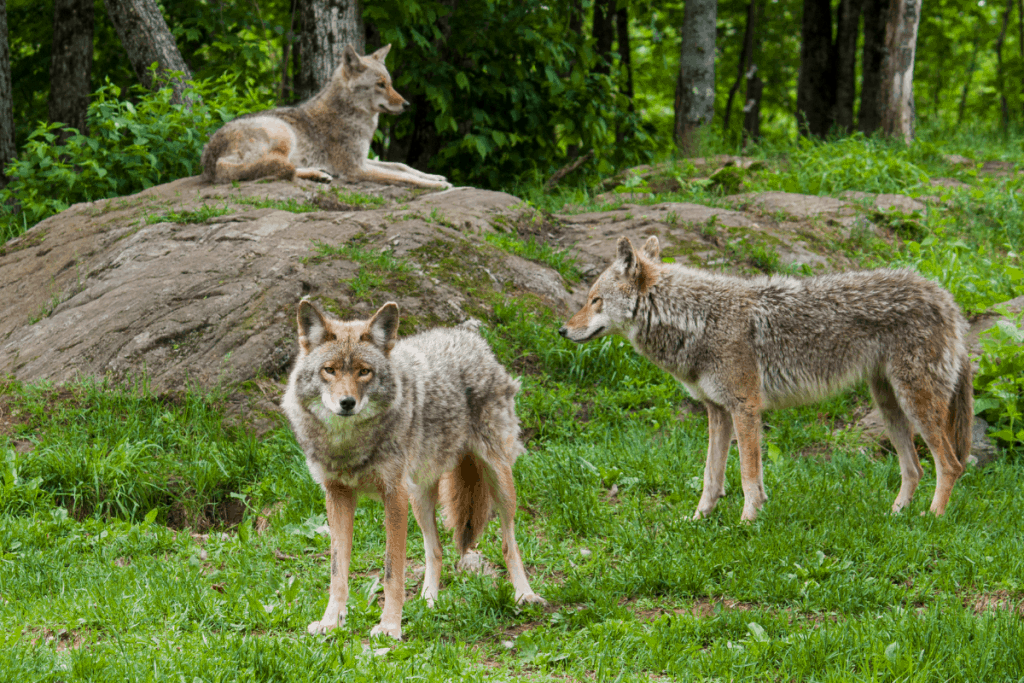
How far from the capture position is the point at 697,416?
290 inches

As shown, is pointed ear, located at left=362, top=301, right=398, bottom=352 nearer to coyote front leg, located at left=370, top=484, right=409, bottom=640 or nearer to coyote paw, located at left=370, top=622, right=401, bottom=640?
coyote front leg, located at left=370, top=484, right=409, bottom=640

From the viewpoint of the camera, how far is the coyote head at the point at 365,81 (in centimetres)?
1134

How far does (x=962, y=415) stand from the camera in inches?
232

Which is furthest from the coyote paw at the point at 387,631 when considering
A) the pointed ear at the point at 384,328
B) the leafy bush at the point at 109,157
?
the leafy bush at the point at 109,157

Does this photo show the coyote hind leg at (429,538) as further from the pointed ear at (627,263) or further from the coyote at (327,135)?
the coyote at (327,135)

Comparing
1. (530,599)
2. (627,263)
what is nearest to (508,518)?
(530,599)

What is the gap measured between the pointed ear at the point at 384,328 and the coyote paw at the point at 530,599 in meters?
1.53

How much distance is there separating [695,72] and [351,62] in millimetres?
6470

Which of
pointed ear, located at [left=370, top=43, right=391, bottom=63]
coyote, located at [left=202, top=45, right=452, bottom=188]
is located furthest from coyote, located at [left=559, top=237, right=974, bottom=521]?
pointed ear, located at [left=370, top=43, right=391, bottom=63]

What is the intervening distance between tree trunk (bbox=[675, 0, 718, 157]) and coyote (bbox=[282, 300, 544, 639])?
10.7 metres

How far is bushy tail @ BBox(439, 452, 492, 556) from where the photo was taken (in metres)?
5.07

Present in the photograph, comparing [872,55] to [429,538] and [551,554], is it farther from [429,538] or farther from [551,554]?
[429,538]

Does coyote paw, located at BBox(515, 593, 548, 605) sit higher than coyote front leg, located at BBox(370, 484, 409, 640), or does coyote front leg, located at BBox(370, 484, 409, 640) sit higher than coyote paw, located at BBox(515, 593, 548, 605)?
coyote front leg, located at BBox(370, 484, 409, 640)

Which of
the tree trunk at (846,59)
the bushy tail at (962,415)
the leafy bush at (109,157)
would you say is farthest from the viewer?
the tree trunk at (846,59)
